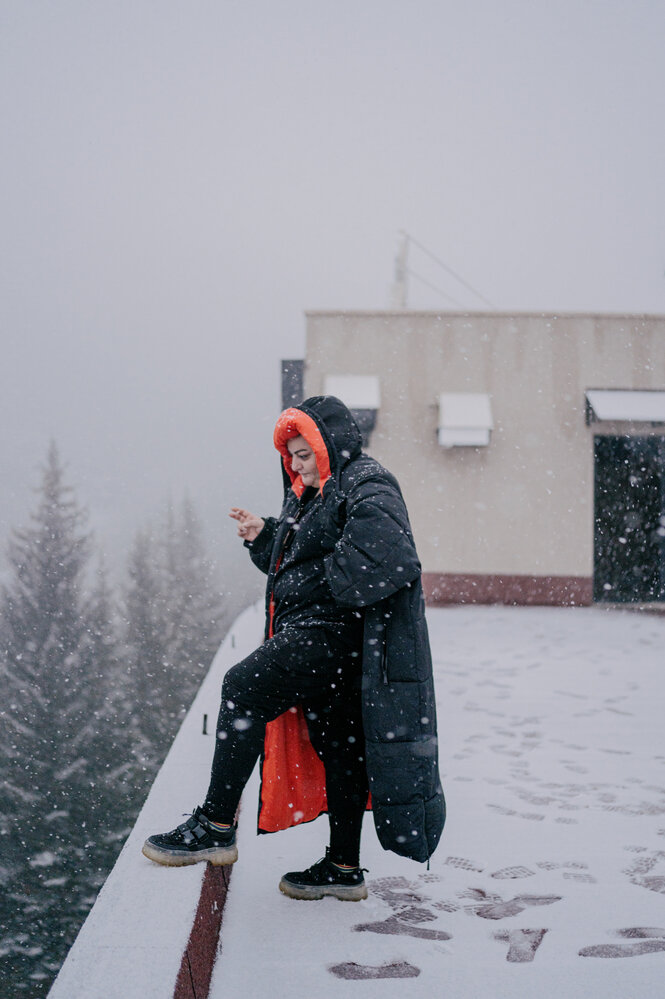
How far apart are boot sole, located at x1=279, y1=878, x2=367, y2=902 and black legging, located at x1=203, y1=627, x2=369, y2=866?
0.30m

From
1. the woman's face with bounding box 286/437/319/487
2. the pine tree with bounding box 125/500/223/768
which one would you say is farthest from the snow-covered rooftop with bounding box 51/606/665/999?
the pine tree with bounding box 125/500/223/768

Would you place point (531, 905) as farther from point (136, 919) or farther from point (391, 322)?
point (391, 322)

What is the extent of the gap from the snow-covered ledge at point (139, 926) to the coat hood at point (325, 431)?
128cm

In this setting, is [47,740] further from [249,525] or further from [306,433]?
[306,433]

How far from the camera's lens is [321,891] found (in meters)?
2.79

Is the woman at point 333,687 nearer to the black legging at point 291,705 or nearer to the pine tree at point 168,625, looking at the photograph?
the black legging at point 291,705

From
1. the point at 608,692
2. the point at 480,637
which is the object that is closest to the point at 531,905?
the point at 608,692

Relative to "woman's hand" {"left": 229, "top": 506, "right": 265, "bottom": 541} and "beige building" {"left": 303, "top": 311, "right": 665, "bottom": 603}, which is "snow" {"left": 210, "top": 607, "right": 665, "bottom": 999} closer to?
"woman's hand" {"left": 229, "top": 506, "right": 265, "bottom": 541}

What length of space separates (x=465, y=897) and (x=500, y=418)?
34.8ft

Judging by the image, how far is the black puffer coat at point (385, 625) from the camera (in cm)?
242

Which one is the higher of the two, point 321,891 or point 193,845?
point 193,845

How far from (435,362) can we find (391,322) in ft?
3.10

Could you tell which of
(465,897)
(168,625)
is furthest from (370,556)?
(168,625)

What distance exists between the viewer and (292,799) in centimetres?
277
